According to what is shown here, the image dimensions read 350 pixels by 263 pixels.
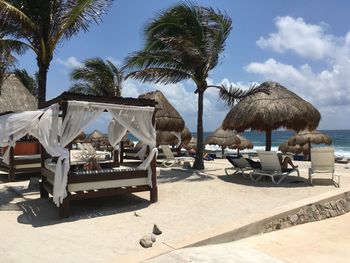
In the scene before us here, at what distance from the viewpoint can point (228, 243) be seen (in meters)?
4.87

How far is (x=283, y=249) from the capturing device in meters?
4.79

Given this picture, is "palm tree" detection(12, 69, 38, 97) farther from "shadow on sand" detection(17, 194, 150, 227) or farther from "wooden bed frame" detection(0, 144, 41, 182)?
"shadow on sand" detection(17, 194, 150, 227)

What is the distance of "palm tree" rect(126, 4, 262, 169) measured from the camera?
1062 cm

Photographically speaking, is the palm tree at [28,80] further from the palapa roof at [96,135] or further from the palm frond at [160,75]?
the palm frond at [160,75]

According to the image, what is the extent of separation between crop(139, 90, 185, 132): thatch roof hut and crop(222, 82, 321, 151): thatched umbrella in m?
5.28

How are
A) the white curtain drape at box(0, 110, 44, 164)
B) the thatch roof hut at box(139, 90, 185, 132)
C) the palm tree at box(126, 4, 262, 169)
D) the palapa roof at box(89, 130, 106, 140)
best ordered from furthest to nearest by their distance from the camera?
the palapa roof at box(89, 130, 106, 140) < the thatch roof hut at box(139, 90, 185, 132) < the palm tree at box(126, 4, 262, 169) < the white curtain drape at box(0, 110, 44, 164)

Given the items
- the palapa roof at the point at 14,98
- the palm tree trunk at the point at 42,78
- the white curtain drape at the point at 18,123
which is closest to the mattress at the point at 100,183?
the white curtain drape at the point at 18,123

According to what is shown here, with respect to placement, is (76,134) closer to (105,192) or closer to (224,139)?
(105,192)

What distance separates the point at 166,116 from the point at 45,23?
26.3ft

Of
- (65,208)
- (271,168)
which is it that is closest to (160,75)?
(271,168)

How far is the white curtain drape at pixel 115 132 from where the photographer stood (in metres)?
10.9

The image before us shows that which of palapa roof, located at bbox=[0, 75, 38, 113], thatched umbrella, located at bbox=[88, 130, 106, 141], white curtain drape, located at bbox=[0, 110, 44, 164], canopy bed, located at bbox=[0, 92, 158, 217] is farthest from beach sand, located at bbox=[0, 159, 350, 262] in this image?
thatched umbrella, located at bbox=[88, 130, 106, 141]

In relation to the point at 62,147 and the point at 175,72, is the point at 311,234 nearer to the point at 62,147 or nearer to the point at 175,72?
the point at 62,147

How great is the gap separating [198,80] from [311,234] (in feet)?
22.7
